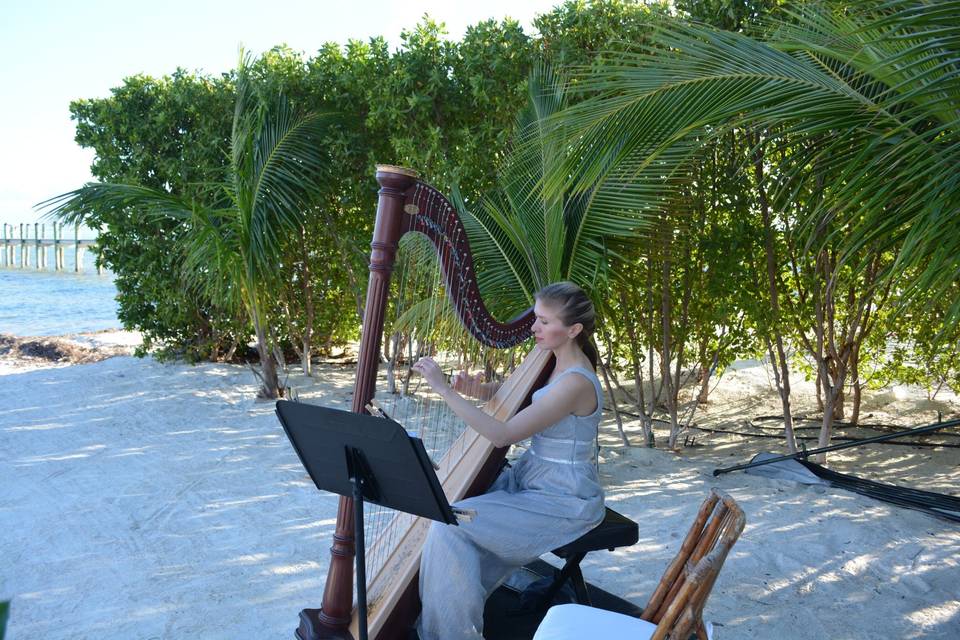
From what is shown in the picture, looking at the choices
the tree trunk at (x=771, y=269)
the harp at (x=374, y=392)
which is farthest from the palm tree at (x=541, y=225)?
the harp at (x=374, y=392)

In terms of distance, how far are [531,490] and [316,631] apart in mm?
943

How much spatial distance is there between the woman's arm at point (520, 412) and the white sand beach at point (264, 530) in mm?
1372

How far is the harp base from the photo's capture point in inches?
120

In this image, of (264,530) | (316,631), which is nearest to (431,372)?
(316,631)

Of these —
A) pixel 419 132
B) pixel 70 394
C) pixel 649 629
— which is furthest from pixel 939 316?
pixel 70 394

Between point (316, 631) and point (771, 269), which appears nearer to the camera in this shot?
point (316, 631)

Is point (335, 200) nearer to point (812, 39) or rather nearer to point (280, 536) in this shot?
point (280, 536)

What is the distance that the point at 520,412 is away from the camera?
304cm

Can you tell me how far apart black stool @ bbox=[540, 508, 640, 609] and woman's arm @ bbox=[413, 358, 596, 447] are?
47cm

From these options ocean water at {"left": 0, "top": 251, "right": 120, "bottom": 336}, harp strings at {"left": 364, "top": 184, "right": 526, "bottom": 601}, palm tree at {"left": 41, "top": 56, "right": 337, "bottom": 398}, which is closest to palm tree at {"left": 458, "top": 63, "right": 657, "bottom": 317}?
harp strings at {"left": 364, "top": 184, "right": 526, "bottom": 601}

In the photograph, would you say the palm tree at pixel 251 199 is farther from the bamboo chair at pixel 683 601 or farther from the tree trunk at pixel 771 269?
the bamboo chair at pixel 683 601

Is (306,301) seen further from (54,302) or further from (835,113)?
(54,302)

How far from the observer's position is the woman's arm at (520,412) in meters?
2.77

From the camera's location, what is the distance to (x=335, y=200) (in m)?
7.81
